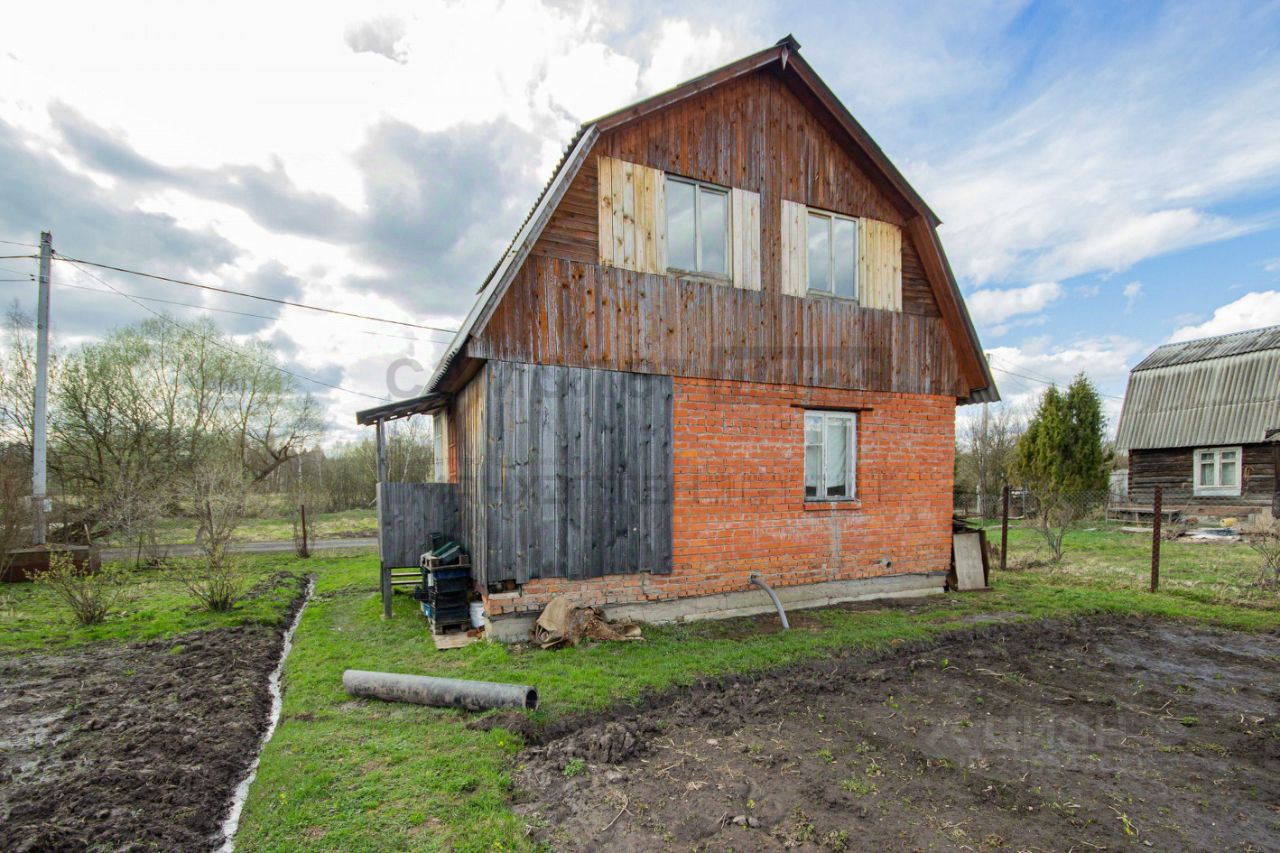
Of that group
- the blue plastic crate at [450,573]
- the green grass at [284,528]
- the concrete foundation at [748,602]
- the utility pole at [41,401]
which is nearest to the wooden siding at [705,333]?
the blue plastic crate at [450,573]

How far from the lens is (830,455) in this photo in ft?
29.3

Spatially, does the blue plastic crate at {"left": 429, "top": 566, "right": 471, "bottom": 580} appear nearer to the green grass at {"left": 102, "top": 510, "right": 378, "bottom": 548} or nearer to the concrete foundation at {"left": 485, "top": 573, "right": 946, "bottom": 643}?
the concrete foundation at {"left": 485, "top": 573, "right": 946, "bottom": 643}

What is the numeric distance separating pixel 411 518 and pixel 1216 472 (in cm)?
2793

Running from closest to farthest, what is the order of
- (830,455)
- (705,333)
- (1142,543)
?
(705,333) < (830,455) < (1142,543)

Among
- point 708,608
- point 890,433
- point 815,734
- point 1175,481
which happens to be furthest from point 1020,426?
point 815,734

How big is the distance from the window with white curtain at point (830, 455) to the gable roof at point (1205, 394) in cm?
2054

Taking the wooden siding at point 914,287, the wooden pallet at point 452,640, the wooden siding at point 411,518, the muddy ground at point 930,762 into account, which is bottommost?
the wooden pallet at point 452,640

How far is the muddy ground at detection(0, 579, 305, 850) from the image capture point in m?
3.37

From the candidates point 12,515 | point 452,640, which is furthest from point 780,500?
point 12,515

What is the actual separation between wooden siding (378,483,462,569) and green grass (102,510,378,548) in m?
12.5

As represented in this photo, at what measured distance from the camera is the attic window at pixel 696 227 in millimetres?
7750

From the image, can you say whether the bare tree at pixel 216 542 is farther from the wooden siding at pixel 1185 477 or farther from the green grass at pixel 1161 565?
the wooden siding at pixel 1185 477

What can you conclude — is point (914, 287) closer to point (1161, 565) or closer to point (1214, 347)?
point (1161, 565)

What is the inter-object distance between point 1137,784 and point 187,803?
621 cm
